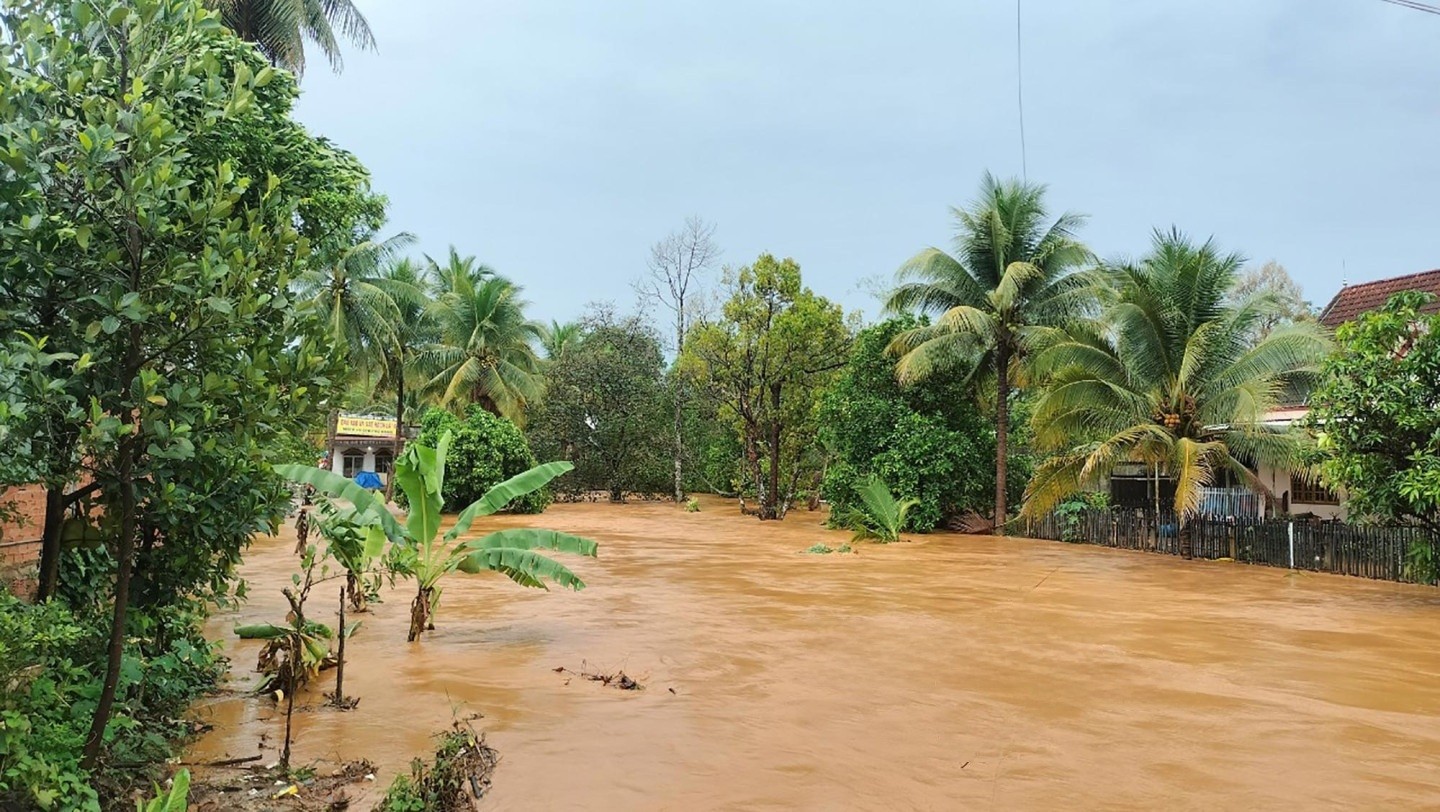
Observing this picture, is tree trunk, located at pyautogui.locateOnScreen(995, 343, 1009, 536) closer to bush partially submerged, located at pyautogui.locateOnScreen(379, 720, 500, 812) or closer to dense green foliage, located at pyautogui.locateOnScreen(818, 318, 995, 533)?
dense green foliage, located at pyautogui.locateOnScreen(818, 318, 995, 533)

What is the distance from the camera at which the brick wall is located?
5.21 m

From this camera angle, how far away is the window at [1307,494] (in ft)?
60.2

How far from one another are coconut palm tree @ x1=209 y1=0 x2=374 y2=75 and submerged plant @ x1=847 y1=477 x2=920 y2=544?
15.4m

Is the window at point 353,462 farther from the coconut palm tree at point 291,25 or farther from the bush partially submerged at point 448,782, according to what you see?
the bush partially submerged at point 448,782

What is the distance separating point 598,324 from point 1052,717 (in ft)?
105

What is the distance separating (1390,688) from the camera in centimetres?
758

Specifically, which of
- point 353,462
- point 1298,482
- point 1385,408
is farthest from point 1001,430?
point 353,462

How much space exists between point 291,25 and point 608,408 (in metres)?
A: 19.5

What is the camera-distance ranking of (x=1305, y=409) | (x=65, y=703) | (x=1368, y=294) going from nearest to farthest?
(x=65, y=703), (x=1305, y=409), (x=1368, y=294)

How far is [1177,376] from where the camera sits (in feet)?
55.6

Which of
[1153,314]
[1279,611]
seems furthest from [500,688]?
[1153,314]

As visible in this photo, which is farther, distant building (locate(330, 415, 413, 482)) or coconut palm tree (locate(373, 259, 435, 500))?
distant building (locate(330, 415, 413, 482))

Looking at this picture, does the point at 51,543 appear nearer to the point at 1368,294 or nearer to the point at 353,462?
the point at 1368,294

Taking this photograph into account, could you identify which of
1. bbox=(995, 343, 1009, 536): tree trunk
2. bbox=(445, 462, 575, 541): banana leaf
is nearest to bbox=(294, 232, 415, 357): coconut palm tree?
bbox=(995, 343, 1009, 536): tree trunk
